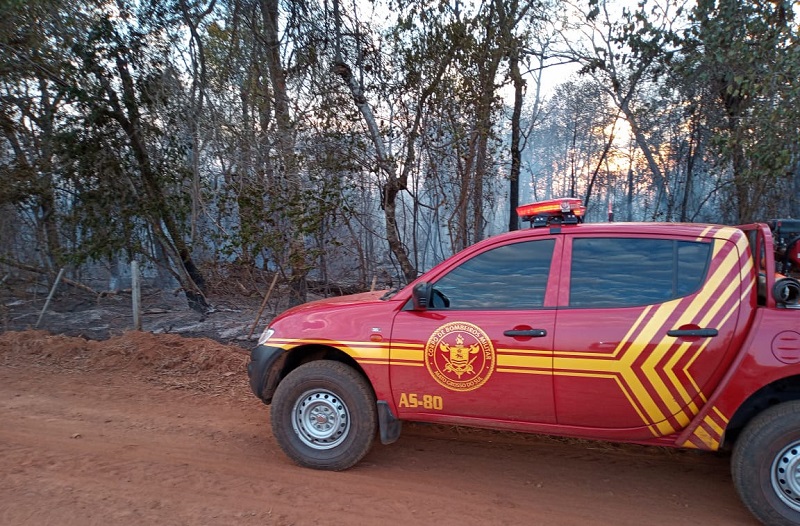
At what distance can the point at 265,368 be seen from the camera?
4676 millimetres

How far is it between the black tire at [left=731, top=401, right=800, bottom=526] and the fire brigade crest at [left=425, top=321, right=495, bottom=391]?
1634 mm

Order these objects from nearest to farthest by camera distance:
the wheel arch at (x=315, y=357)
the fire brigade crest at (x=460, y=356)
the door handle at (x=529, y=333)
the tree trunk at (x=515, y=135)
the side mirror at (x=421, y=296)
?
the door handle at (x=529, y=333) → the fire brigade crest at (x=460, y=356) → the side mirror at (x=421, y=296) → the wheel arch at (x=315, y=357) → the tree trunk at (x=515, y=135)

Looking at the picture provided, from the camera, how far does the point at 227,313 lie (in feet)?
35.6

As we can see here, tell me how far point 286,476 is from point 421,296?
1.69m

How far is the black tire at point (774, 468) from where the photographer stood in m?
3.45

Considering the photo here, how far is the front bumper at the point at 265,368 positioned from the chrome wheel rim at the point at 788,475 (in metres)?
3.43

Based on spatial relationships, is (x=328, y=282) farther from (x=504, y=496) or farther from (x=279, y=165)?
(x=504, y=496)

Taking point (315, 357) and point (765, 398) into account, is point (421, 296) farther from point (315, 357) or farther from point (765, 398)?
point (765, 398)

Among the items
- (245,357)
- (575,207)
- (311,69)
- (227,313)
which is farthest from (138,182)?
(575,207)

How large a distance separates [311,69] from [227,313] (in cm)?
471

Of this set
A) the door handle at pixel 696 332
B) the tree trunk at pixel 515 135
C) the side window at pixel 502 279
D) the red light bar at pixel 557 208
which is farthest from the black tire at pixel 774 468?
the tree trunk at pixel 515 135

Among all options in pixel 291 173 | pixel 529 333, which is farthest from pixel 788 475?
pixel 291 173

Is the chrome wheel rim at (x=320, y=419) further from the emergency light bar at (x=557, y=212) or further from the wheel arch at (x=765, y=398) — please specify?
the wheel arch at (x=765, y=398)

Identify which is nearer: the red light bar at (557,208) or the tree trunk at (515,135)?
the red light bar at (557,208)
